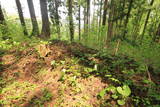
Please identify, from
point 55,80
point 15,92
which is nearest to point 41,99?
point 55,80

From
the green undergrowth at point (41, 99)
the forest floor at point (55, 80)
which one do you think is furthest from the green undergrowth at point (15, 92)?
the green undergrowth at point (41, 99)

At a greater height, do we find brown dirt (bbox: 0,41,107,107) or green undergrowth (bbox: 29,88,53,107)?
brown dirt (bbox: 0,41,107,107)

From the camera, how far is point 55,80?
6.77ft

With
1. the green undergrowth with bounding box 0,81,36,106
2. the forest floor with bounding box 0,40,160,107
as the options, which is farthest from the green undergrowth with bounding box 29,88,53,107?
the green undergrowth with bounding box 0,81,36,106

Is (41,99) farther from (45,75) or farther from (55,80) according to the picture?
(45,75)

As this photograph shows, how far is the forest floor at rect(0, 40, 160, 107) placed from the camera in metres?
1.65

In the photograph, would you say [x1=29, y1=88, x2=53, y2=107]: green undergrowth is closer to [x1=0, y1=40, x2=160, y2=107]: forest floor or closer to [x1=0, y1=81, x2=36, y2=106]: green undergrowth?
[x1=0, y1=40, x2=160, y2=107]: forest floor

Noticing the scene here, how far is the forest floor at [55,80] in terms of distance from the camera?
5.40ft

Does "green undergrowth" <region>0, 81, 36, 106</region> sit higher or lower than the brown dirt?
lower

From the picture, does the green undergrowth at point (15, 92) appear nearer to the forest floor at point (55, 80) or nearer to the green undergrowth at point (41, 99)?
the forest floor at point (55, 80)

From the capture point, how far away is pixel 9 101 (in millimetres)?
1674

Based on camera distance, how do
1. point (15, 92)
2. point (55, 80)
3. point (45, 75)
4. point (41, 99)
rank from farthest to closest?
1. point (45, 75)
2. point (55, 80)
3. point (15, 92)
4. point (41, 99)

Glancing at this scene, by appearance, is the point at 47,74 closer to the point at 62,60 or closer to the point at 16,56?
the point at 62,60

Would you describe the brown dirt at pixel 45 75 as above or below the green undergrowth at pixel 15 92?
above
